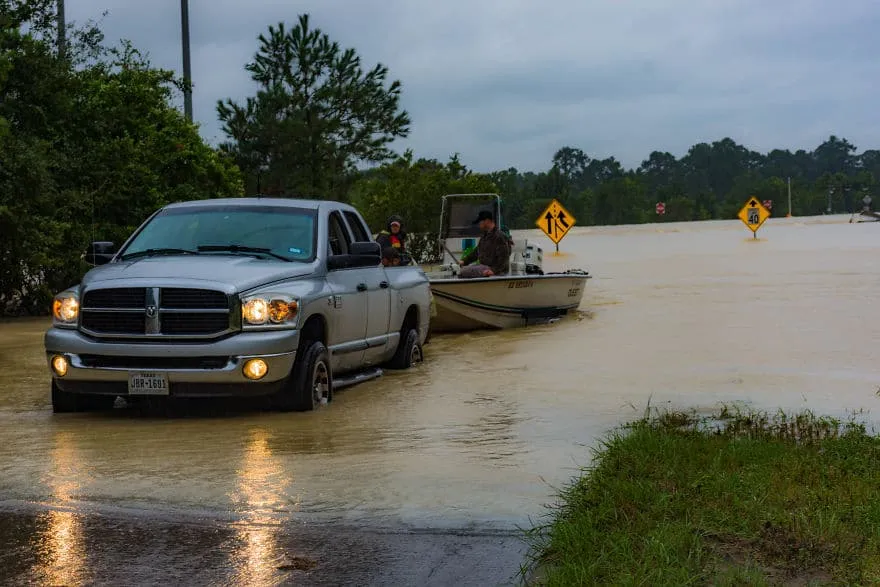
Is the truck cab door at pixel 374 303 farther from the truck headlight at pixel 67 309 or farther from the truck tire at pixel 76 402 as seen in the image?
the truck headlight at pixel 67 309

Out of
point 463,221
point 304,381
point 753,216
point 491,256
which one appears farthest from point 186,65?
point 753,216

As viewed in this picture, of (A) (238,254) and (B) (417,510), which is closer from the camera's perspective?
(B) (417,510)

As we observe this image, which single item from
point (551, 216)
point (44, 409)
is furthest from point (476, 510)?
point (551, 216)

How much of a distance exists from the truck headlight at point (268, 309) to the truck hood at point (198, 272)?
130 millimetres

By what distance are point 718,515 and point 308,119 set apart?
4003 centimetres

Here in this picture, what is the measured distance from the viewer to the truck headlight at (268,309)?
10352 millimetres

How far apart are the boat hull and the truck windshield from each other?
765 cm

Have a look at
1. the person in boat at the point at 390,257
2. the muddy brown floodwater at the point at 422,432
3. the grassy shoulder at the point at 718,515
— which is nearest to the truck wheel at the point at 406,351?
the muddy brown floodwater at the point at 422,432

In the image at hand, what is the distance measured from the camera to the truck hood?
1034 cm

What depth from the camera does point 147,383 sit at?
10234mm

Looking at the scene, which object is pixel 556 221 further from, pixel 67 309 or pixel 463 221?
pixel 67 309

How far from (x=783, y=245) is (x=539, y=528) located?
170 feet

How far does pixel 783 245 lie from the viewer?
5631cm

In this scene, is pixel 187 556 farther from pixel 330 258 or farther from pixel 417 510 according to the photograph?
pixel 330 258
